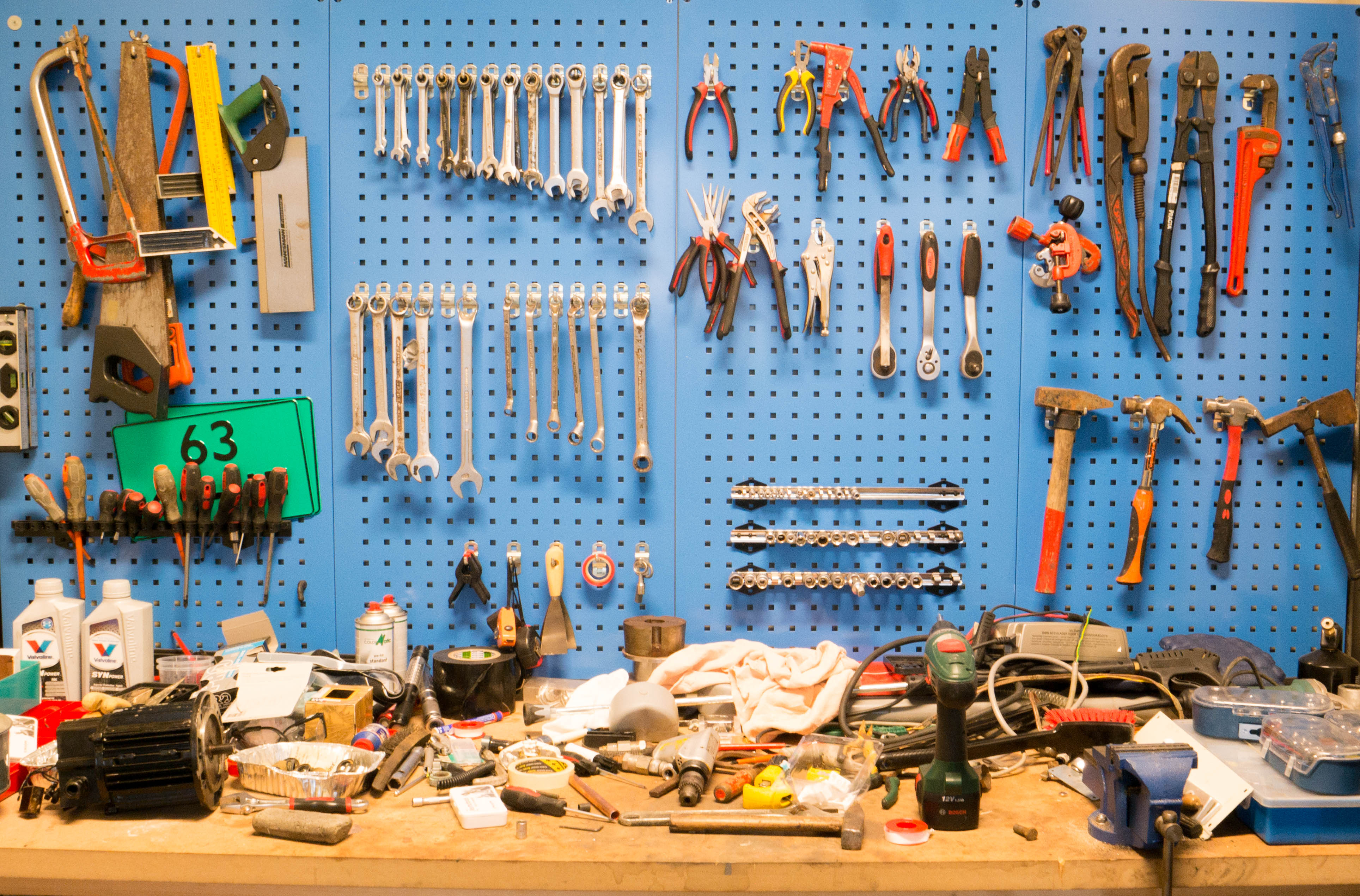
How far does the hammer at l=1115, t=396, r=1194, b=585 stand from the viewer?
1959mm

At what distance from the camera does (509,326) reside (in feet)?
6.40

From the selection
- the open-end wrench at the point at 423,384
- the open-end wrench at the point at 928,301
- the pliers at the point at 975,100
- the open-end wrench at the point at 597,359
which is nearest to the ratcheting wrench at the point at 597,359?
the open-end wrench at the point at 597,359

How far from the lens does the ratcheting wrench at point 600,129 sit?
1.94 m

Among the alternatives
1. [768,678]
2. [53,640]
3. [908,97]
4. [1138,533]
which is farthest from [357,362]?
[1138,533]

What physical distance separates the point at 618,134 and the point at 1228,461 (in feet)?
5.21

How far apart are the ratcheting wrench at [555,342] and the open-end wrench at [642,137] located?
0.78 ft

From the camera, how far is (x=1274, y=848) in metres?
1.29

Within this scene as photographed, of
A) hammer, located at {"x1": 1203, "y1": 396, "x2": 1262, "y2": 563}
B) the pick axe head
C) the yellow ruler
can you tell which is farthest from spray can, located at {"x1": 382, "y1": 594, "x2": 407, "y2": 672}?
the pick axe head

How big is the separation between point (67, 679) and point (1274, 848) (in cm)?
224

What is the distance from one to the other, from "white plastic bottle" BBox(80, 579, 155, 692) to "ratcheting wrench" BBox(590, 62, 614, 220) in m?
1.33

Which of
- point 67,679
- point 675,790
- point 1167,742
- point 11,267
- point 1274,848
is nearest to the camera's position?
point 1274,848

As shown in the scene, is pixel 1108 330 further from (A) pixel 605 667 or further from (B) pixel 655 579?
(A) pixel 605 667

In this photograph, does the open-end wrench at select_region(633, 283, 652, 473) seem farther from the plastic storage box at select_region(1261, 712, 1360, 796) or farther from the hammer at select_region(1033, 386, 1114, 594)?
the plastic storage box at select_region(1261, 712, 1360, 796)

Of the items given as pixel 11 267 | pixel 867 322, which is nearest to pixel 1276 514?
pixel 867 322
